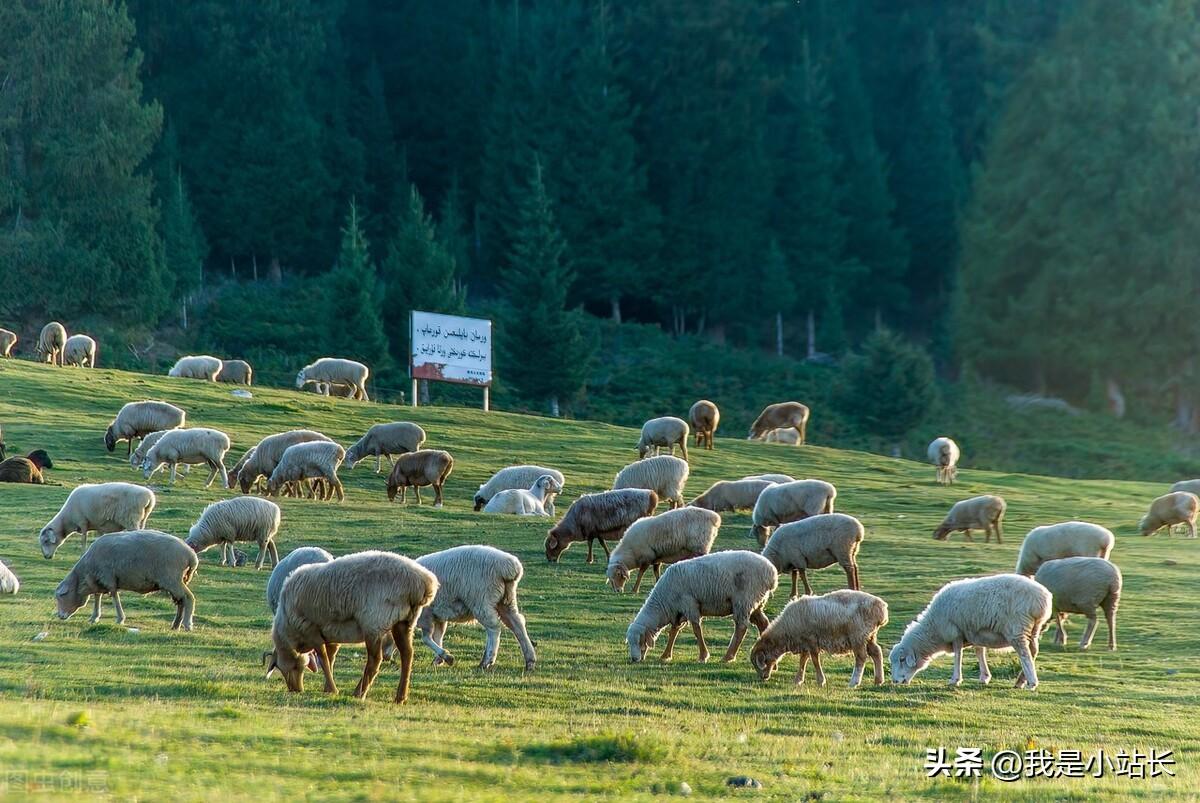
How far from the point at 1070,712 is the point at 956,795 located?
14.3ft

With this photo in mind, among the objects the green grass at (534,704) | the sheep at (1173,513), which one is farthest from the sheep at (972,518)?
the sheep at (1173,513)

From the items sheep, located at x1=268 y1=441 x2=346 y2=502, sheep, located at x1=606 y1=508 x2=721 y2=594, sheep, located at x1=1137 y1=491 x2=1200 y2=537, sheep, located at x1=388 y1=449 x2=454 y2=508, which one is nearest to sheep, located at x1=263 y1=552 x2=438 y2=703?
sheep, located at x1=606 y1=508 x2=721 y2=594

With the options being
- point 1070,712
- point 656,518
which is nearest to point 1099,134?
point 656,518

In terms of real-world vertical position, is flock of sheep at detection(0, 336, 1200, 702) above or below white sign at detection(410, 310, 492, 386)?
below

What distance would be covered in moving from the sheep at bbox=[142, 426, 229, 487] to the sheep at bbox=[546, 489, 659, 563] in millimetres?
8961

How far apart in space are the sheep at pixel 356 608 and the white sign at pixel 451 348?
32170 mm

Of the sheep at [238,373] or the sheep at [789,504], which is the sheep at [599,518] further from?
the sheep at [238,373]

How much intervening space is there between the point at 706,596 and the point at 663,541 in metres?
3.84

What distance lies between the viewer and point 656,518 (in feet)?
72.2

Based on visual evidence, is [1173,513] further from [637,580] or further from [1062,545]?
[637,580]

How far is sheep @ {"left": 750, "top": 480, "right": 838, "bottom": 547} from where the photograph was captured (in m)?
26.2

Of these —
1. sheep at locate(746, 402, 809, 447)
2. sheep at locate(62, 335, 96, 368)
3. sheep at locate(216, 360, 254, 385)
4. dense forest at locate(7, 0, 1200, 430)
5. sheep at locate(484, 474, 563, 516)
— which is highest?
dense forest at locate(7, 0, 1200, 430)

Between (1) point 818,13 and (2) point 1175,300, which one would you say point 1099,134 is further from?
(1) point 818,13

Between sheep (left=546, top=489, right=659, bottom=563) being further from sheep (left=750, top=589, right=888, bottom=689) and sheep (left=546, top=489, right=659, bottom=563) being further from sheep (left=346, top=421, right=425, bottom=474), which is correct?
sheep (left=346, top=421, right=425, bottom=474)
